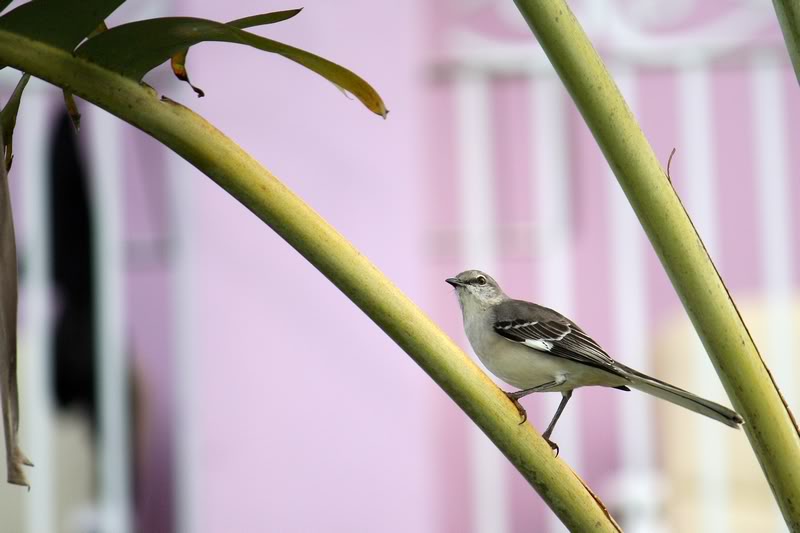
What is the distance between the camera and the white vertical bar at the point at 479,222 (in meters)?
→ 2.68

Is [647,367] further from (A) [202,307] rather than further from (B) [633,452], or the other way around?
(A) [202,307]

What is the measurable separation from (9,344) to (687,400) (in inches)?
21.8

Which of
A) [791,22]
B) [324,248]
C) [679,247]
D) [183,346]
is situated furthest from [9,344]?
[183,346]

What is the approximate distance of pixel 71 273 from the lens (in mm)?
2660

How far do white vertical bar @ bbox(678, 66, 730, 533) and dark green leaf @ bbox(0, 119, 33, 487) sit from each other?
2.12 meters

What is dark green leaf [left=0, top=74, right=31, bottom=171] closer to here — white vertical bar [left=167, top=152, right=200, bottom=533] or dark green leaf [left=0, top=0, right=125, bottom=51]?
dark green leaf [left=0, top=0, right=125, bottom=51]

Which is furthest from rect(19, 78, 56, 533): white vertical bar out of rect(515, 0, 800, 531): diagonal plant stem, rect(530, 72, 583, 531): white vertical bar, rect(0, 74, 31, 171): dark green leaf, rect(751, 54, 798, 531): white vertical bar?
rect(515, 0, 800, 531): diagonal plant stem

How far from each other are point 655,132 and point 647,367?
70 centimetres

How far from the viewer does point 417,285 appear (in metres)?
2.66

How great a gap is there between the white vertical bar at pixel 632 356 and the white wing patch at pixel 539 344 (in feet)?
4.21

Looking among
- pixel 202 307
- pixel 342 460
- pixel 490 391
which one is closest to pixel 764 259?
pixel 342 460

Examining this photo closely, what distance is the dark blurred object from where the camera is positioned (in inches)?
102

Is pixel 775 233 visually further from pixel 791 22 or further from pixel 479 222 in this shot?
pixel 791 22

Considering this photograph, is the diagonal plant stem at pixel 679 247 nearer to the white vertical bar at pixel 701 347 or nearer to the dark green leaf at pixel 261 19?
the dark green leaf at pixel 261 19
